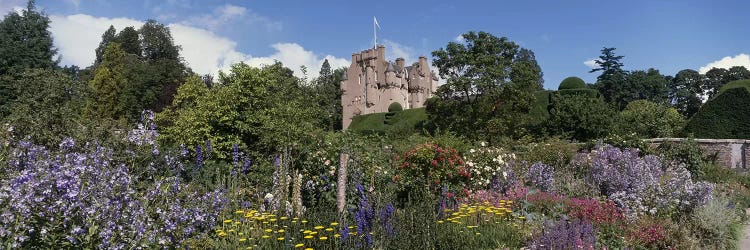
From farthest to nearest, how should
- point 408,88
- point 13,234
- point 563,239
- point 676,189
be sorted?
point 408,88 → point 676,189 → point 563,239 → point 13,234

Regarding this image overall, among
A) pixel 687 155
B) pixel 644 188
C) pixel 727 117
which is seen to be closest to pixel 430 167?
pixel 644 188

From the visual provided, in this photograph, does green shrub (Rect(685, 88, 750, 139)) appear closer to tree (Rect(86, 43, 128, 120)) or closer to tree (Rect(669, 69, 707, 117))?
tree (Rect(86, 43, 128, 120))

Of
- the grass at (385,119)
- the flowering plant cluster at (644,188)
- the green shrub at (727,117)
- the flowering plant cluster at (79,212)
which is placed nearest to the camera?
the flowering plant cluster at (79,212)

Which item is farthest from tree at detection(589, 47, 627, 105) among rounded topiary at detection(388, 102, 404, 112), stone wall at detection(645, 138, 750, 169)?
stone wall at detection(645, 138, 750, 169)

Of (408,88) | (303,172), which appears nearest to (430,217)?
(303,172)

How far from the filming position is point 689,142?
46.3 ft

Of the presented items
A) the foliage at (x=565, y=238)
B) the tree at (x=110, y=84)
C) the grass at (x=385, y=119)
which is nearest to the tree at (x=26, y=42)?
the tree at (x=110, y=84)

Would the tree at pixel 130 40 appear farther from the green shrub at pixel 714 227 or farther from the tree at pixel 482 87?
the green shrub at pixel 714 227

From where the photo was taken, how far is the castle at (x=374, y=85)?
5166cm

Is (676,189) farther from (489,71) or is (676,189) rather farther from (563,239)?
(489,71)

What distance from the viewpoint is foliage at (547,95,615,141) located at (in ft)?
64.2

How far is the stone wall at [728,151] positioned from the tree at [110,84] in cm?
3396

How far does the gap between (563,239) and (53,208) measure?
4387 millimetres

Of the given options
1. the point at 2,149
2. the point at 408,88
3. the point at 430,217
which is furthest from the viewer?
the point at 408,88
